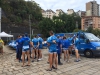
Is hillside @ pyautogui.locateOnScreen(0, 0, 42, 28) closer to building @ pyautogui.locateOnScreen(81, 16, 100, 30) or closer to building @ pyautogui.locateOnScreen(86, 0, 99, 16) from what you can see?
building @ pyautogui.locateOnScreen(81, 16, 100, 30)

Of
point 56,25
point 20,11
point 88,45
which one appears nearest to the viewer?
point 88,45

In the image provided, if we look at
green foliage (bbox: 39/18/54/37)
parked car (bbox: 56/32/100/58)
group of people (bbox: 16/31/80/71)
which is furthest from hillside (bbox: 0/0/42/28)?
group of people (bbox: 16/31/80/71)

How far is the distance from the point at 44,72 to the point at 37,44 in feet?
10.8

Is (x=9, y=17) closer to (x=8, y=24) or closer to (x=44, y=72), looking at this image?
(x=8, y=24)

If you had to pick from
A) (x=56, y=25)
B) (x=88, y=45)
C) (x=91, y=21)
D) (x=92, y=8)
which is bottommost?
(x=88, y=45)

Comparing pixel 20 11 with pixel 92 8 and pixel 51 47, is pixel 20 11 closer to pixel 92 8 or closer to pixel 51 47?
pixel 92 8

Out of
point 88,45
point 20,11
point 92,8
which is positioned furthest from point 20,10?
point 88,45

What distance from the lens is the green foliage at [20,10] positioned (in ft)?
192

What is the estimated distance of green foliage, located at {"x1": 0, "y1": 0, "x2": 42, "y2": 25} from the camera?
58375 millimetres

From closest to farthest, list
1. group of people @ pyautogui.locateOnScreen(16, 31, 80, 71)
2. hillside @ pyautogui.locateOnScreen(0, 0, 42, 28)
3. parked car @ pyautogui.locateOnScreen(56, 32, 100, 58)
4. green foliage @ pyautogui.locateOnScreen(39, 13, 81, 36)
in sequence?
group of people @ pyautogui.locateOnScreen(16, 31, 80, 71) < parked car @ pyautogui.locateOnScreen(56, 32, 100, 58) < green foliage @ pyautogui.locateOnScreen(39, 13, 81, 36) < hillside @ pyautogui.locateOnScreen(0, 0, 42, 28)

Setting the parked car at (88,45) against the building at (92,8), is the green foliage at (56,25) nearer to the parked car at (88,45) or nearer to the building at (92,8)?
the parked car at (88,45)

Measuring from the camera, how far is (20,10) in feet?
211

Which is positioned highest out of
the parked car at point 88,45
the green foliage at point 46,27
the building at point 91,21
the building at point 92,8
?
the building at point 92,8

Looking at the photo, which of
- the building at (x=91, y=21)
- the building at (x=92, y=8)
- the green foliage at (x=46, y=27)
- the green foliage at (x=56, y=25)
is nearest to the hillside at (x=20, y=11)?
the green foliage at (x=56, y=25)
